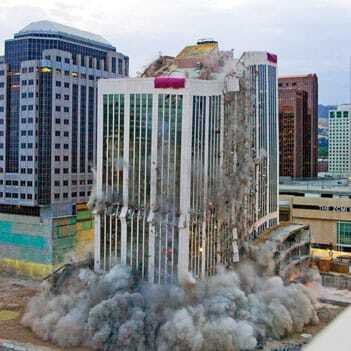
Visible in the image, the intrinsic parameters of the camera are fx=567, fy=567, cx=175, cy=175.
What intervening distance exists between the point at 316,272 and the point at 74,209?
8.97 feet

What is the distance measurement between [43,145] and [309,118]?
25.9 ft

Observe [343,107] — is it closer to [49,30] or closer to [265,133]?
[265,133]

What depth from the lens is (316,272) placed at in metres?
5.72

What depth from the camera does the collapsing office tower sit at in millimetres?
4500

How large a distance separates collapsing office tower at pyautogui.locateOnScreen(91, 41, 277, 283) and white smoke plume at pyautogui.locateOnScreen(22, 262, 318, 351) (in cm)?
22

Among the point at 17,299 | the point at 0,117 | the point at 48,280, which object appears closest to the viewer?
the point at 48,280

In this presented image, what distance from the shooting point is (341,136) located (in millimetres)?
11719

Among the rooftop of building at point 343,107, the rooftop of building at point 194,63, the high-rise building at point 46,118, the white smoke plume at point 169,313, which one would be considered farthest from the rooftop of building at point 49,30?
the rooftop of building at point 343,107

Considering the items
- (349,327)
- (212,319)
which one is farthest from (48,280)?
(349,327)

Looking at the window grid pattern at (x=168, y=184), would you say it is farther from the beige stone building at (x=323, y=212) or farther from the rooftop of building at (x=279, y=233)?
the beige stone building at (x=323, y=212)

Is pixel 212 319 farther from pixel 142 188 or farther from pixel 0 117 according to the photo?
pixel 0 117

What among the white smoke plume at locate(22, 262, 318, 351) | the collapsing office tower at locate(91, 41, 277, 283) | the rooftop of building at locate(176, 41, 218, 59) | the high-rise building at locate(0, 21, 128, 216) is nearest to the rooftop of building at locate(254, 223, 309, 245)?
the collapsing office tower at locate(91, 41, 277, 283)

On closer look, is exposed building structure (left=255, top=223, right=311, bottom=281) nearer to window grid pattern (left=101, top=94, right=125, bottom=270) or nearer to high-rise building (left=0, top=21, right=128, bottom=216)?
window grid pattern (left=101, top=94, right=125, bottom=270)

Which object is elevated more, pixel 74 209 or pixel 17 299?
pixel 74 209
